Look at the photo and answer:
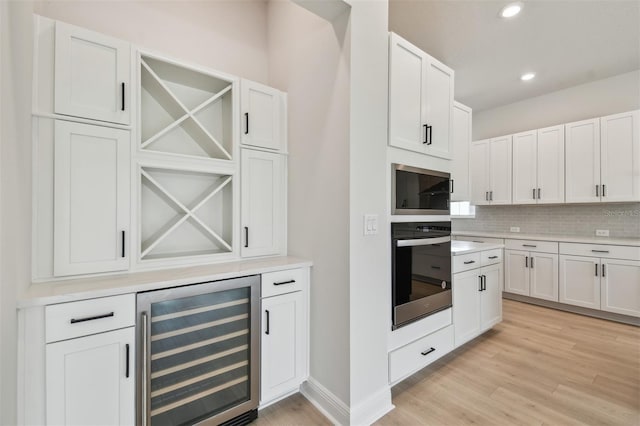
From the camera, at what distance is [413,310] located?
83.1 inches

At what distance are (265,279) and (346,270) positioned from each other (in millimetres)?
510

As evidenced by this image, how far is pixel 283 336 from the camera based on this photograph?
6.15ft

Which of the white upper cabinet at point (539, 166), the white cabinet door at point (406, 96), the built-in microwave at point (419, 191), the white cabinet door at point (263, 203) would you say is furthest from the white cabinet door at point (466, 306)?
the white upper cabinet at point (539, 166)

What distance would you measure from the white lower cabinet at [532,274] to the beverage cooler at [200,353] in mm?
3990

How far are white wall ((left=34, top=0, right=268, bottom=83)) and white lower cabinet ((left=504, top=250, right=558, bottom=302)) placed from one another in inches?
163

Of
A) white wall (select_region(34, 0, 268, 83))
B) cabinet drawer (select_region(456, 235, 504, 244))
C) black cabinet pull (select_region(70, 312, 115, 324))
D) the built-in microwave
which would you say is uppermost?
white wall (select_region(34, 0, 268, 83))

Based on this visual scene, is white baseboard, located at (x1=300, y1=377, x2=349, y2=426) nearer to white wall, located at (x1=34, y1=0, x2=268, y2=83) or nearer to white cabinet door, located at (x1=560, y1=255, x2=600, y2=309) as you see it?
white wall, located at (x1=34, y1=0, x2=268, y2=83)

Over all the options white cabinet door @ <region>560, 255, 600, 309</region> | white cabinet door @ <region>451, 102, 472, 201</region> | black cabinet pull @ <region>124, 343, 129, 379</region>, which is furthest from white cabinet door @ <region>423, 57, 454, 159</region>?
white cabinet door @ <region>560, 255, 600, 309</region>

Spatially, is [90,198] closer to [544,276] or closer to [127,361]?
[127,361]

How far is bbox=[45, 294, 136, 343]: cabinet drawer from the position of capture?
1.21 metres

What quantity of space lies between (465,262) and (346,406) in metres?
1.69

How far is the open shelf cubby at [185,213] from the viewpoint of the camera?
1926 millimetres

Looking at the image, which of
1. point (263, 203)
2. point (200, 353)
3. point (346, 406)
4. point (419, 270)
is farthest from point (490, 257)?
point (200, 353)

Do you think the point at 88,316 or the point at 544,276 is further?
the point at 544,276
